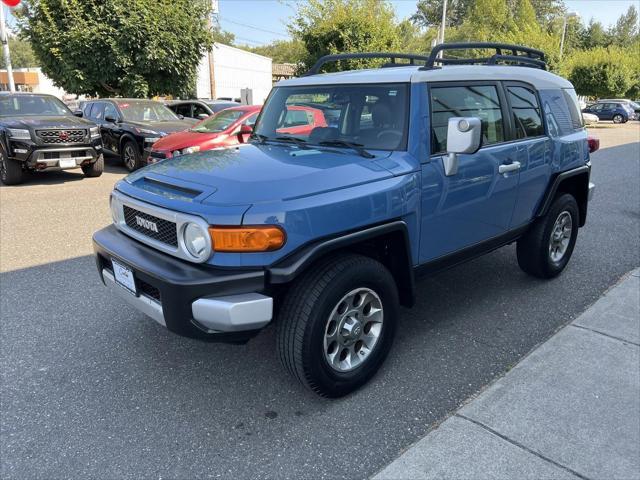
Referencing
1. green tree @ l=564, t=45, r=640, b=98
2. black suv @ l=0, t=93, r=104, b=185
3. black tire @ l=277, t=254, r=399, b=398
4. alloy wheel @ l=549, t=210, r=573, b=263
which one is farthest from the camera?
green tree @ l=564, t=45, r=640, b=98

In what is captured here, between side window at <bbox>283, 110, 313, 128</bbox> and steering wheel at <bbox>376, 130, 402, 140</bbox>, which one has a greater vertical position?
side window at <bbox>283, 110, 313, 128</bbox>

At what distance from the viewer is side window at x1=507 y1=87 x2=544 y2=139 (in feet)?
12.8

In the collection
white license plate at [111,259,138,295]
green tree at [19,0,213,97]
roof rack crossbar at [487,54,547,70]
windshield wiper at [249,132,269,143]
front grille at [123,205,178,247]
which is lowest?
white license plate at [111,259,138,295]

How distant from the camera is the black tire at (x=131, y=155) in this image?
421 inches

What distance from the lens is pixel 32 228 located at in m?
6.45

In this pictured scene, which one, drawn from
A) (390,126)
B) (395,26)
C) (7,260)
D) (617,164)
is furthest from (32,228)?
(395,26)

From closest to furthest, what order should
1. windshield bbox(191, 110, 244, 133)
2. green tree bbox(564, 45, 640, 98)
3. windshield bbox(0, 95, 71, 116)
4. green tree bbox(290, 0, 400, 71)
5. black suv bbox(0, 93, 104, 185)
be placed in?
black suv bbox(0, 93, 104, 185)
windshield bbox(191, 110, 244, 133)
windshield bbox(0, 95, 71, 116)
green tree bbox(290, 0, 400, 71)
green tree bbox(564, 45, 640, 98)

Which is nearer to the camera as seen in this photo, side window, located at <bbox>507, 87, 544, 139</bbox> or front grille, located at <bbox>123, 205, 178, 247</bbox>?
front grille, located at <bbox>123, 205, 178, 247</bbox>

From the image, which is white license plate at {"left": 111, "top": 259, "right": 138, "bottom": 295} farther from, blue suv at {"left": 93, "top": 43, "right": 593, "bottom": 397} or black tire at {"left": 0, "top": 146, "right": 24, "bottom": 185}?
black tire at {"left": 0, "top": 146, "right": 24, "bottom": 185}

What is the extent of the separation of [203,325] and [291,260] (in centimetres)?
55

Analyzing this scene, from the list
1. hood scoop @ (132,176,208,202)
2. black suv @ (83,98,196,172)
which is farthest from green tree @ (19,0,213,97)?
hood scoop @ (132,176,208,202)

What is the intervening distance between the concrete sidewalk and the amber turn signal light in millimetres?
1208

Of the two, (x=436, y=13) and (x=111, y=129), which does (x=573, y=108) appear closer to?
(x=111, y=129)

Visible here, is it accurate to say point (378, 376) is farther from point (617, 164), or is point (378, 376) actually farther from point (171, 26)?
point (171, 26)
